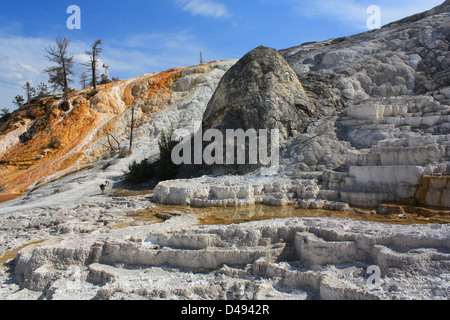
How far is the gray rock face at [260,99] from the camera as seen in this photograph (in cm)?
1098

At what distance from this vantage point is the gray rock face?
11.0 metres

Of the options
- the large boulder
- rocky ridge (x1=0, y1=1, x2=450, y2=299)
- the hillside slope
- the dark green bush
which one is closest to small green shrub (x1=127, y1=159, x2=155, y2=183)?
the dark green bush

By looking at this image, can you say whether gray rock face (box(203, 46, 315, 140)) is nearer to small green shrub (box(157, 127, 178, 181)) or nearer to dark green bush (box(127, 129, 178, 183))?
small green shrub (box(157, 127, 178, 181))

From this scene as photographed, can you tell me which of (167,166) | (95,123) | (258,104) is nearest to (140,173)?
(167,166)

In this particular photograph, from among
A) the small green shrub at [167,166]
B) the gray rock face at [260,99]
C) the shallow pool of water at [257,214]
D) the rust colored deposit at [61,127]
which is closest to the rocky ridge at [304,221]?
the shallow pool of water at [257,214]

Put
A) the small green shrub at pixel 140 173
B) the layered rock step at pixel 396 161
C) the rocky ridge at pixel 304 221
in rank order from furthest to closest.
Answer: the small green shrub at pixel 140 173 < the layered rock step at pixel 396 161 < the rocky ridge at pixel 304 221

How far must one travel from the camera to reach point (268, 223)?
4789 millimetres

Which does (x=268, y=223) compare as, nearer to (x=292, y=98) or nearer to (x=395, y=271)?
(x=395, y=271)

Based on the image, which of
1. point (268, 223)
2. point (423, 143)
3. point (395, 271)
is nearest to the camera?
point (395, 271)

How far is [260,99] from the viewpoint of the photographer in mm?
11180

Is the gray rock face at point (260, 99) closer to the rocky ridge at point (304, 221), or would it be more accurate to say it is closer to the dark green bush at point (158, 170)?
the rocky ridge at point (304, 221)

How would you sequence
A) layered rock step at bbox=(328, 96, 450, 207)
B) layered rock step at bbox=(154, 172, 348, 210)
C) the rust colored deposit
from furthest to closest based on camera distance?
the rust colored deposit < layered rock step at bbox=(154, 172, 348, 210) < layered rock step at bbox=(328, 96, 450, 207)
